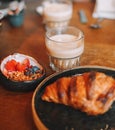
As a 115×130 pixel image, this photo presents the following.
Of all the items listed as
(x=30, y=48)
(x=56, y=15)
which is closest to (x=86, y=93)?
(x=30, y=48)

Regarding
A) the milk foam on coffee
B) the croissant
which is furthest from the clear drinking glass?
the croissant

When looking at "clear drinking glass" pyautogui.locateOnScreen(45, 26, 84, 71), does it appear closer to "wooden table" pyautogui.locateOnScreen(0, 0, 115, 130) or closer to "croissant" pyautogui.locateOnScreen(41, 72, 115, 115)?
"wooden table" pyautogui.locateOnScreen(0, 0, 115, 130)

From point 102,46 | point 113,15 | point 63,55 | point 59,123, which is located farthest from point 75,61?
point 113,15

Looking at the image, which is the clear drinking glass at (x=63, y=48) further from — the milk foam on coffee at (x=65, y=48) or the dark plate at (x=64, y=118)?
the dark plate at (x=64, y=118)

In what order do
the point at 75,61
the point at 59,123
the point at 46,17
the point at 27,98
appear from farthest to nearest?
the point at 46,17 < the point at 75,61 < the point at 27,98 < the point at 59,123

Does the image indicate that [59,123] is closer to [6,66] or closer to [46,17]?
[6,66]

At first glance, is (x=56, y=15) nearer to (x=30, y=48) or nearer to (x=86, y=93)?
(x=30, y=48)
